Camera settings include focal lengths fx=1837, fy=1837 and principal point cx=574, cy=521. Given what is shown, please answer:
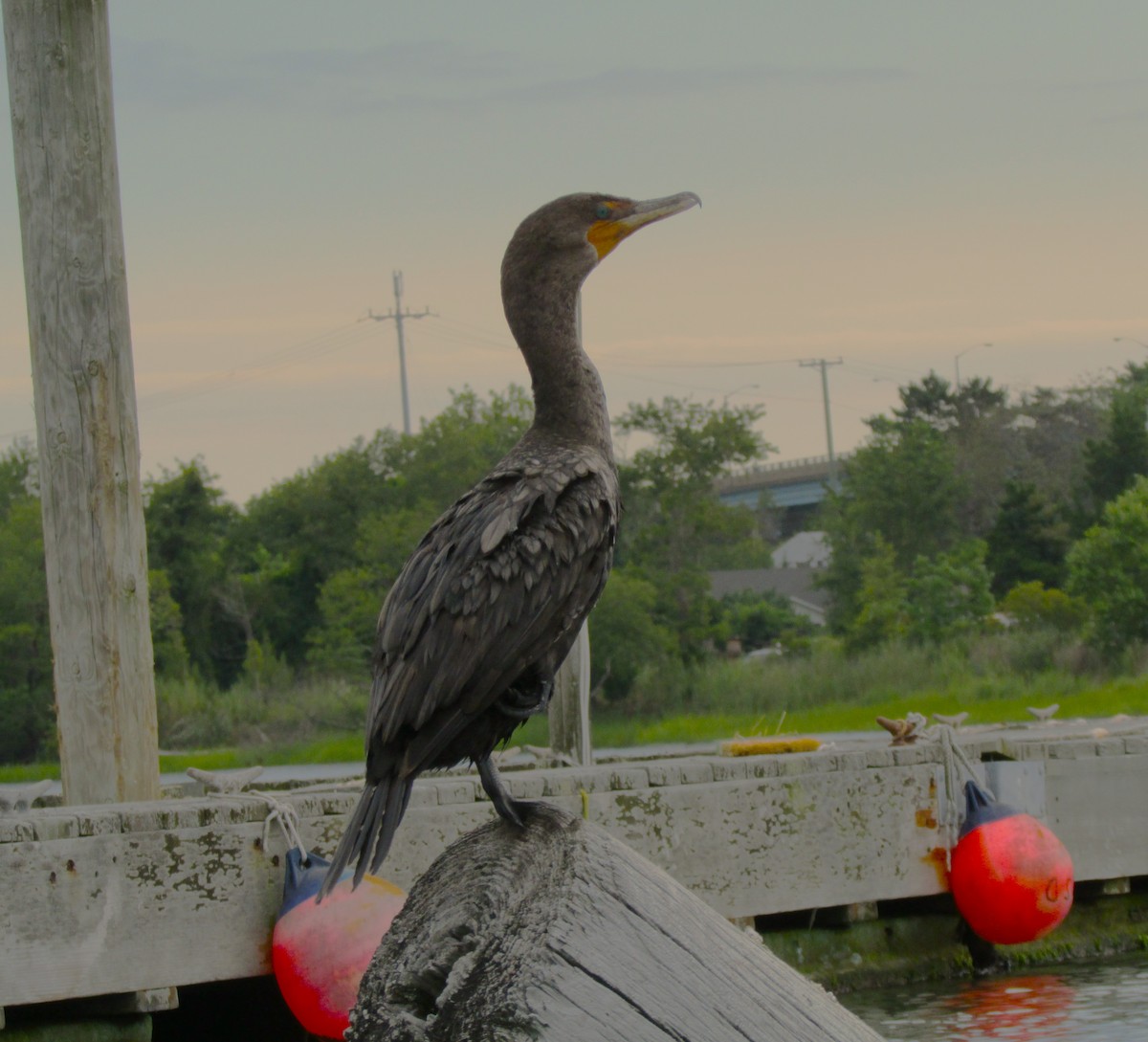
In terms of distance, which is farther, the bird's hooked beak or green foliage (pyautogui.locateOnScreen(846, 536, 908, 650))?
green foliage (pyautogui.locateOnScreen(846, 536, 908, 650))

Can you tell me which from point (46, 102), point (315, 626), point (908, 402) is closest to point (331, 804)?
point (46, 102)

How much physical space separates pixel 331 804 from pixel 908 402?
199 ft

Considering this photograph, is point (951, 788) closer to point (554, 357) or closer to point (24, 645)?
point (554, 357)

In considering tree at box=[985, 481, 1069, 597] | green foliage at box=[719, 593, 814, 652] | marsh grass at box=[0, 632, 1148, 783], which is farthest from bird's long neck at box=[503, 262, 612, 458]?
green foliage at box=[719, 593, 814, 652]

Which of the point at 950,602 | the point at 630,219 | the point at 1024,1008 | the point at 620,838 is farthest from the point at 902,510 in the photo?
the point at 630,219

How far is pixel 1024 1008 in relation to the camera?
29.5 ft

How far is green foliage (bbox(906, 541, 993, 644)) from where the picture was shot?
45844 mm

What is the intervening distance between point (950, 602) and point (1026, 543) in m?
4.91

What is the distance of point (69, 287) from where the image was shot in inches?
290

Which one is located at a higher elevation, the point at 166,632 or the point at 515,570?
the point at 515,570

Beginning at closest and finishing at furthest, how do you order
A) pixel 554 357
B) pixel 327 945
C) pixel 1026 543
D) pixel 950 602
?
pixel 554 357, pixel 327 945, pixel 950 602, pixel 1026 543

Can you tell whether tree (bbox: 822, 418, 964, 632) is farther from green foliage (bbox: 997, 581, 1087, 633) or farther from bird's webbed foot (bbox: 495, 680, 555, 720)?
bird's webbed foot (bbox: 495, 680, 555, 720)

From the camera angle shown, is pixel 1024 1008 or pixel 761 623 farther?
pixel 761 623

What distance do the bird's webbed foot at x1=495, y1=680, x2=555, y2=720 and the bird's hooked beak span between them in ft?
3.86
